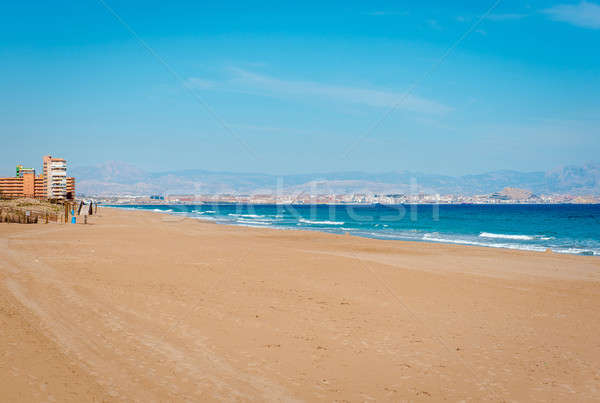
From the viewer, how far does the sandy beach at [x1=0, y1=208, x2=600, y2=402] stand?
5.26 metres

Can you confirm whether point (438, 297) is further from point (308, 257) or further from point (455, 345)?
point (308, 257)

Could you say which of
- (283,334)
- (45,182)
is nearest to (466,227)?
(283,334)

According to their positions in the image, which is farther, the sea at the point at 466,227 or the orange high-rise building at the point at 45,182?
the orange high-rise building at the point at 45,182

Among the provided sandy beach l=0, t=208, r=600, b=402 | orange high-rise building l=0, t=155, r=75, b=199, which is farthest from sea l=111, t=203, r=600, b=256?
sandy beach l=0, t=208, r=600, b=402

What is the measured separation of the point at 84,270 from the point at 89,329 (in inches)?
215

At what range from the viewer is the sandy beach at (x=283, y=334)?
17.3ft

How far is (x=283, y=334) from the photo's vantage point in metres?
7.24

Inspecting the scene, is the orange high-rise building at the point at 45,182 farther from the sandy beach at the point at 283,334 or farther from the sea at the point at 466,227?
the sandy beach at the point at 283,334

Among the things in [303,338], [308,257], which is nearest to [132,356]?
[303,338]

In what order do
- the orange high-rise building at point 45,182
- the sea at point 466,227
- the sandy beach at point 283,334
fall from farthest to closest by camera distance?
1. the orange high-rise building at point 45,182
2. the sea at point 466,227
3. the sandy beach at point 283,334

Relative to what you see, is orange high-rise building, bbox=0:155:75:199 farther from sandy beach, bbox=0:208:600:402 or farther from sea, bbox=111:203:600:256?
sandy beach, bbox=0:208:600:402

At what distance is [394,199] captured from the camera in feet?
654

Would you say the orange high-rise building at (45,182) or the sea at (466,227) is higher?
the orange high-rise building at (45,182)

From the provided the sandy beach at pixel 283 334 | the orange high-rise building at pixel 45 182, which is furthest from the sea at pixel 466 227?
the sandy beach at pixel 283 334
